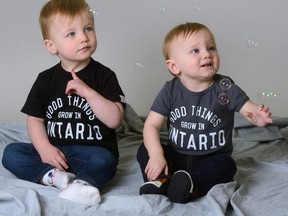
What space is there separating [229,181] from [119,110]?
0.38m

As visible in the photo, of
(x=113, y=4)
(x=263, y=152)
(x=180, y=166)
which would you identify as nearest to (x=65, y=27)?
(x=180, y=166)

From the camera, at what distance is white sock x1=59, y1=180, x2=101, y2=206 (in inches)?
42.8

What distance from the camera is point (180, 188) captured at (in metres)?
1.12

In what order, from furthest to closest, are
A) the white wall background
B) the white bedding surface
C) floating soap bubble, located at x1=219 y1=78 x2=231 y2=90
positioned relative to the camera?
the white wall background < floating soap bubble, located at x1=219 y1=78 x2=231 y2=90 < the white bedding surface

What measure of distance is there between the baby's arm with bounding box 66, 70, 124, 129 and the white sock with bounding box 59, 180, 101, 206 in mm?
262

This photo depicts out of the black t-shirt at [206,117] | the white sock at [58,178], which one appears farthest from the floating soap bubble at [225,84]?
the white sock at [58,178]

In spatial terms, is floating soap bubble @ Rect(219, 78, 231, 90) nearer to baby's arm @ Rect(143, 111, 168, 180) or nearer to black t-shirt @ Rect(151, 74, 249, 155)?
black t-shirt @ Rect(151, 74, 249, 155)

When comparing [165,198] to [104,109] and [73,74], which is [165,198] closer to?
[104,109]

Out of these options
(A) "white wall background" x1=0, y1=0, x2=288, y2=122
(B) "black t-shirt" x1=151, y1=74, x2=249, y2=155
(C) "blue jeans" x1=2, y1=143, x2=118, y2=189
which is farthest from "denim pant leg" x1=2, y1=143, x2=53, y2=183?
(A) "white wall background" x1=0, y1=0, x2=288, y2=122

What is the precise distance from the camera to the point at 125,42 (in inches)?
88.4

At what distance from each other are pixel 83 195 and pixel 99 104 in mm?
305

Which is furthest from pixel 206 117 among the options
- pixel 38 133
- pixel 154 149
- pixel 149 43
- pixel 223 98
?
pixel 149 43

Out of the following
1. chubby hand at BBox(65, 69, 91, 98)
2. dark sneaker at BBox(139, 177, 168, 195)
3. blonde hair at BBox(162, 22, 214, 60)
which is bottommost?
dark sneaker at BBox(139, 177, 168, 195)

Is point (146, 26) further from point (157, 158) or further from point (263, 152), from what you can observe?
point (157, 158)
